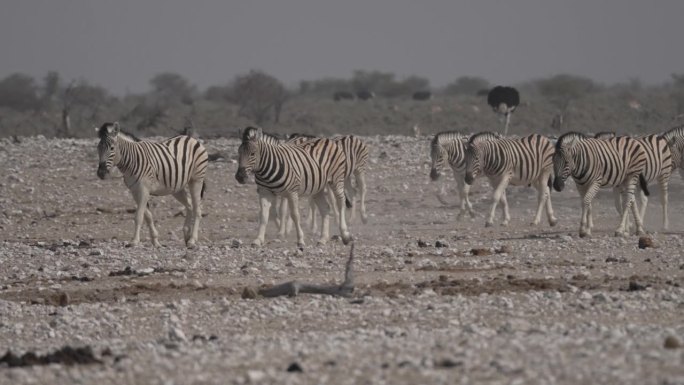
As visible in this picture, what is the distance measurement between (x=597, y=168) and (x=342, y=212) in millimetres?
3705

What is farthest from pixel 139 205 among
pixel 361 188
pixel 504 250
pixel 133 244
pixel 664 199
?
pixel 664 199

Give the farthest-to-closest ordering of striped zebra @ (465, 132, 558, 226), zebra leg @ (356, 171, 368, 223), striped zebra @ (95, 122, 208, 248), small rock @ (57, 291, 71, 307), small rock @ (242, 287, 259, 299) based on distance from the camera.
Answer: zebra leg @ (356, 171, 368, 223), striped zebra @ (465, 132, 558, 226), striped zebra @ (95, 122, 208, 248), small rock @ (57, 291, 71, 307), small rock @ (242, 287, 259, 299)

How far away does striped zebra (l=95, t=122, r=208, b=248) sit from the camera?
19.6m

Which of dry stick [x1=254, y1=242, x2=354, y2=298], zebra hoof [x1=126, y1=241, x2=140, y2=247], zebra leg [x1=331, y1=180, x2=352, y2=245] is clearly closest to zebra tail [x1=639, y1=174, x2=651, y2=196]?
zebra leg [x1=331, y1=180, x2=352, y2=245]

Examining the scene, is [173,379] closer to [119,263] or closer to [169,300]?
[169,300]

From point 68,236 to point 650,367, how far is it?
51.1 feet

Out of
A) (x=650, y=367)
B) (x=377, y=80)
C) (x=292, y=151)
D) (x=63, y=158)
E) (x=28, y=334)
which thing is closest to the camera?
(x=650, y=367)

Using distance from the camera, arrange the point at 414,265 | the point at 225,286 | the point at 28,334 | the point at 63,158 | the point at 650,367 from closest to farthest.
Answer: the point at 650,367 → the point at 28,334 → the point at 225,286 → the point at 414,265 → the point at 63,158

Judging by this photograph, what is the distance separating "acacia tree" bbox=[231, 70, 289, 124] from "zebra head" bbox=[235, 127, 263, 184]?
34521mm

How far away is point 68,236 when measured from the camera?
23.0 metres

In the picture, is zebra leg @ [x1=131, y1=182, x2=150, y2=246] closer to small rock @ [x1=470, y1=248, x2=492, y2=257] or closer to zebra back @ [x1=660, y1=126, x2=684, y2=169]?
small rock @ [x1=470, y1=248, x2=492, y2=257]

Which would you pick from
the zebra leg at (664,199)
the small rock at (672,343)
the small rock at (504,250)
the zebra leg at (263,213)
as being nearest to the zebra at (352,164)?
the zebra leg at (263,213)

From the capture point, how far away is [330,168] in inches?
814

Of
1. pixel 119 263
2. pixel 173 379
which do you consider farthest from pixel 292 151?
pixel 173 379
